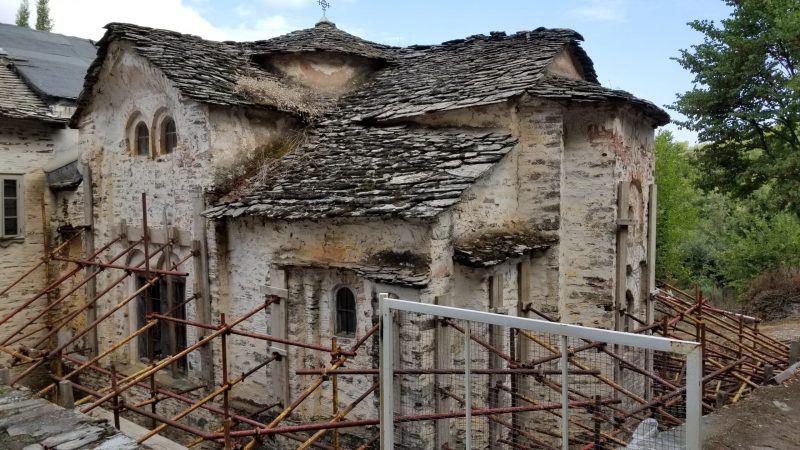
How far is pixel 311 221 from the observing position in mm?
8094

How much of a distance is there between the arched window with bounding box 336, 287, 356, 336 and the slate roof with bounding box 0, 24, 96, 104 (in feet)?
32.3

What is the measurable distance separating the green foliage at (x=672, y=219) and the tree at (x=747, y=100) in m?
5.43

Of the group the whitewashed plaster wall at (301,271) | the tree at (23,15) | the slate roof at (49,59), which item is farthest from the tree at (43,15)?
the whitewashed plaster wall at (301,271)

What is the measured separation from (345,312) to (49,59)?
1261cm

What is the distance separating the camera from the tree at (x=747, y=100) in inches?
584

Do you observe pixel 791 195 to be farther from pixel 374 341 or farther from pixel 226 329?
pixel 226 329

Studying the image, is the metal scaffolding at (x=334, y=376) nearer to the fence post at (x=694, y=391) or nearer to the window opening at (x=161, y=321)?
the window opening at (x=161, y=321)

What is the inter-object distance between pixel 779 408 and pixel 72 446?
6.00 m

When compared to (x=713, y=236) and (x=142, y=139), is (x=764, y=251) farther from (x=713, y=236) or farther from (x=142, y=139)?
(x=142, y=139)

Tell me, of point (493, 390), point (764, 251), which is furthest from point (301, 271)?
point (764, 251)

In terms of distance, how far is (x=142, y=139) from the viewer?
1068cm

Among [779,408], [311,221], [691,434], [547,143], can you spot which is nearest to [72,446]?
[691,434]

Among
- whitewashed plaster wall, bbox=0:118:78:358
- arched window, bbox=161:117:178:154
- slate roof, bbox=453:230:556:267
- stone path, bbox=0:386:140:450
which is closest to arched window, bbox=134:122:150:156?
arched window, bbox=161:117:178:154

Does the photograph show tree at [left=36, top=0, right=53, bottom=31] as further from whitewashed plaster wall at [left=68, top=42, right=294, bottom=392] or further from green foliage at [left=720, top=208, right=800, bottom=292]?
green foliage at [left=720, top=208, right=800, bottom=292]
